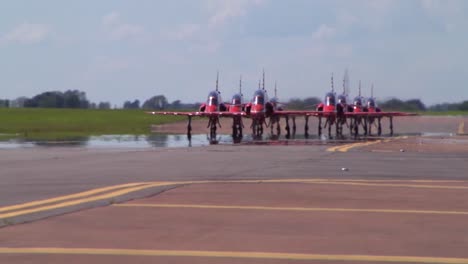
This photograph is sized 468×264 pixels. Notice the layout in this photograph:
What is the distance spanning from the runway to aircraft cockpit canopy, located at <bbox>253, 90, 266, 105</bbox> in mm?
33348

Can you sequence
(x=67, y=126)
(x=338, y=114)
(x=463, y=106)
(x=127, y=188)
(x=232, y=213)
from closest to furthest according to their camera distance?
1. (x=232, y=213)
2. (x=127, y=188)
3. (x=338, y=114)
4. (x=67, y=126)
5. (x=463, y=106)

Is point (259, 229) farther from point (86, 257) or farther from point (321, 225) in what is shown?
point (86, 257)

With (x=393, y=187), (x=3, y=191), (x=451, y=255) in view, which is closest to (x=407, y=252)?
(x=451, y=255)

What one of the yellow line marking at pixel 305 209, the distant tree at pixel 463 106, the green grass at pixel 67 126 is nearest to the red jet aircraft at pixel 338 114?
the green grass at pixel 67 126

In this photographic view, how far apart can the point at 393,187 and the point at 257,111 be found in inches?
1522

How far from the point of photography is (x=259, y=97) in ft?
188

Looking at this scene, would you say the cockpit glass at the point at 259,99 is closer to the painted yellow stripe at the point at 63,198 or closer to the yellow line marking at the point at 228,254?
the painted yellow stripe at the point at 63,198

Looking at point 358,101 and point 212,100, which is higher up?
point 212,100

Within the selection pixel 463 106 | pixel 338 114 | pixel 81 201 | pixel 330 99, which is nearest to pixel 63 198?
pixel 81 201

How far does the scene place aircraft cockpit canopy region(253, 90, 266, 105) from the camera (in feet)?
187

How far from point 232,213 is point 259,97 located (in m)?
44.5

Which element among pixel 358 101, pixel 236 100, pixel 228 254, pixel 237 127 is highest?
pixel 236 100

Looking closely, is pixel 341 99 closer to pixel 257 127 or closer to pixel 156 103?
pixel 257 127

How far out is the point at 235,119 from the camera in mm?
55719
